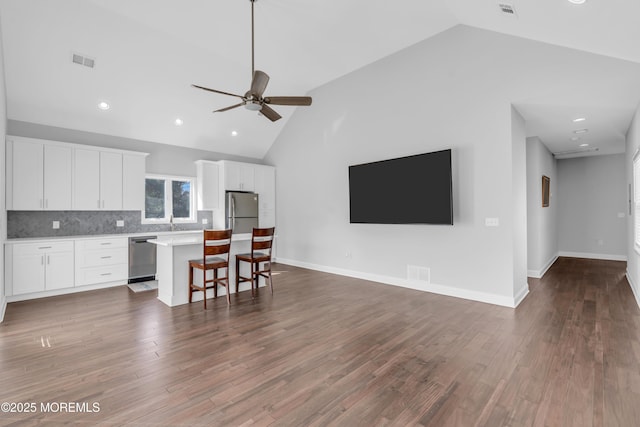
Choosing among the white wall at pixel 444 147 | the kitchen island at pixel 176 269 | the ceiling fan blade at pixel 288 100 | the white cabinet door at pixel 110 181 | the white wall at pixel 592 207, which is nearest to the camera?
the ceiling fan blade at pixel 288 100

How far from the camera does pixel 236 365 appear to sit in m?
2.59

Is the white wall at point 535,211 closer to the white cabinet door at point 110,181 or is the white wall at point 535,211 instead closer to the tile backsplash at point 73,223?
the tile backsplash at point 73,223

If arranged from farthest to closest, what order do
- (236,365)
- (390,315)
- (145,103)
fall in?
(145,103)
(390,315)
(236,365)

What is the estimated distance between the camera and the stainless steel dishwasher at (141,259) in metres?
5.55

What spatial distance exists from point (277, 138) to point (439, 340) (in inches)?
242

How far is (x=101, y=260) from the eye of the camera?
5230 millimetres

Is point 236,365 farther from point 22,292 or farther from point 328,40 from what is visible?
point 328,40

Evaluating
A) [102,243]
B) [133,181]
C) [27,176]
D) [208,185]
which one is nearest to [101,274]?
[102,243]

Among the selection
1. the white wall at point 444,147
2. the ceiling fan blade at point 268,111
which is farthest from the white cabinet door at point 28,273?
the white wall at point 444,147

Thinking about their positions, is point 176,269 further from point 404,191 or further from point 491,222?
point 491,222

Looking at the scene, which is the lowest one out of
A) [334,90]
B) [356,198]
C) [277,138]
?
[356,198]

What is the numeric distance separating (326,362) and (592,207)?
8.79 metres

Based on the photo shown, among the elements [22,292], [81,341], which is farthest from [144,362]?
[22,292]

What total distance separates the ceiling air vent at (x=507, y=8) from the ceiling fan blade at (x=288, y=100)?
6.90ft
